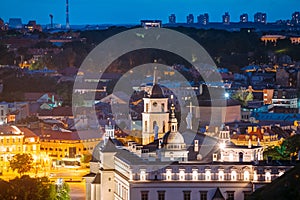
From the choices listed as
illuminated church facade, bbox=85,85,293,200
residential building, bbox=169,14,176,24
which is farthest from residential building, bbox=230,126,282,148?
residential building, bbox=169,14,176,24

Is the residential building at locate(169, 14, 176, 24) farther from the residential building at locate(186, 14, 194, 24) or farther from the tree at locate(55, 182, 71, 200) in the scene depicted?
the tree at locate(55, 182, 71, 200)

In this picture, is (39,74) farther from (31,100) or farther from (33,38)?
(33,38)

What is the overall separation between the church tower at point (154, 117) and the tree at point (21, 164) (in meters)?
3.31

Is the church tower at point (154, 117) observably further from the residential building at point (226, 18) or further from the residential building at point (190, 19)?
the residential building at point (226, 18)

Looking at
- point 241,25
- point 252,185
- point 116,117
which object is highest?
point 241,25

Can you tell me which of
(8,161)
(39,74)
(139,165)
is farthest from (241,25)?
(139,165)

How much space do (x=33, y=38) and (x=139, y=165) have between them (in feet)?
219

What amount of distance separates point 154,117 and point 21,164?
12.7 ft

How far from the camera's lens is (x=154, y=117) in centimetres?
2653

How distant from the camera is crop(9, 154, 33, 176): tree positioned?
28672 millimetres

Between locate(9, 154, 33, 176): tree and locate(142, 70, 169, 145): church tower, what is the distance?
331 cm

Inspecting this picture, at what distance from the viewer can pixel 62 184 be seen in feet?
79.2

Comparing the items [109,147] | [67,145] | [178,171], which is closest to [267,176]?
[178,171]

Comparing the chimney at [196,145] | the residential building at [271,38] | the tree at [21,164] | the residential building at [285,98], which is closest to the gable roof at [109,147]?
the chimney at [196,145]
